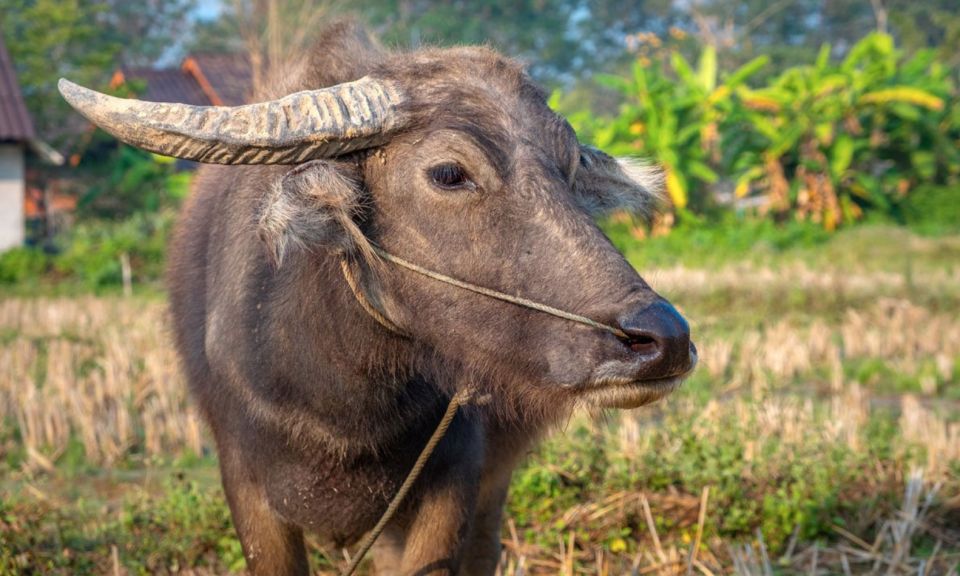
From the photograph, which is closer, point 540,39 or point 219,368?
point 219,368

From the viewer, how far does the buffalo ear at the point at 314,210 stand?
2223 millimetres

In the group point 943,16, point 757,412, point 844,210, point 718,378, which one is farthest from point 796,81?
point 943,16

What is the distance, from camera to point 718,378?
22.4 ft

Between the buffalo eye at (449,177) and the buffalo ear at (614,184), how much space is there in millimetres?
294

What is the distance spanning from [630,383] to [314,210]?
0.75 metres

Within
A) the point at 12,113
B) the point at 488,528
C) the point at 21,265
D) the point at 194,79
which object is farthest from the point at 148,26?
the point at 488,528

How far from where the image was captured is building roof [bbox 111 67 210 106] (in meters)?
26.0

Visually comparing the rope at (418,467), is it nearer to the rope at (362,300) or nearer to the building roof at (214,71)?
the rope at (362,300)

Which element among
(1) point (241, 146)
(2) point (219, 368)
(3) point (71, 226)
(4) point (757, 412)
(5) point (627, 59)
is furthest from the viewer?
(5) point (627, 59)

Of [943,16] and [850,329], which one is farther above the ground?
[943,16]

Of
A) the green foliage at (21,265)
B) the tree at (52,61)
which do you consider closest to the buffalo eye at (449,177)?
the green foliage at (21,265)

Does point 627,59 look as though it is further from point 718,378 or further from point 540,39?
point 718,378

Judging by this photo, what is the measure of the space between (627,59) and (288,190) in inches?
A: 1374

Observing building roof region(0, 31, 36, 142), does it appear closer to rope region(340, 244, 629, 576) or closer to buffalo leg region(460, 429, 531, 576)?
buffalo leg region(460, 429, 531, 576)
